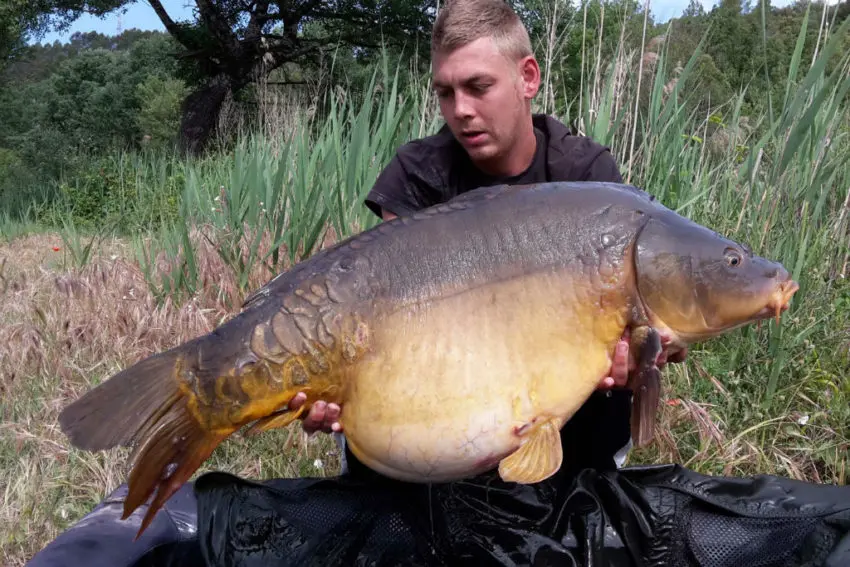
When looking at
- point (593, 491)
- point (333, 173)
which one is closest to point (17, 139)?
point (333, 173)

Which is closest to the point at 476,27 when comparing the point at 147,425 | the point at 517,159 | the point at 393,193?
the point at 517,159

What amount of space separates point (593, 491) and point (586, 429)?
15cm

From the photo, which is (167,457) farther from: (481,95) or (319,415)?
(481,95)

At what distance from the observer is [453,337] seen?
1125 millimetres

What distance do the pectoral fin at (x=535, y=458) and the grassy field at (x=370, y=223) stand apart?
852 mm

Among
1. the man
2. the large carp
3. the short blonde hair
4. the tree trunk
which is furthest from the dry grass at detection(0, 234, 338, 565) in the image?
the tree trunk

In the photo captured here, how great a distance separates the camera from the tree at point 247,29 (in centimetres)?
1038

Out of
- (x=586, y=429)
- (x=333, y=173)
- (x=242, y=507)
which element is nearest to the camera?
(x=242, y=507)

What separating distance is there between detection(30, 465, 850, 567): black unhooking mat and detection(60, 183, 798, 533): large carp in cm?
42

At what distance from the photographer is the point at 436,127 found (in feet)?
8.89

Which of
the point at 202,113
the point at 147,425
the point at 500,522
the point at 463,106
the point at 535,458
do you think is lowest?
the point at 500,522

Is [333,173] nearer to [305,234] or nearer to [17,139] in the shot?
[305,234]

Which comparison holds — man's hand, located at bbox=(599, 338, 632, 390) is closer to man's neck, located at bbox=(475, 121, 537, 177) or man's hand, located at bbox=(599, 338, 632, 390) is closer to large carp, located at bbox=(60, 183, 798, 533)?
large carp, located at bbox=(60, 183, 798, 533)

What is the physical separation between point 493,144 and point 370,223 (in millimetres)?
947
